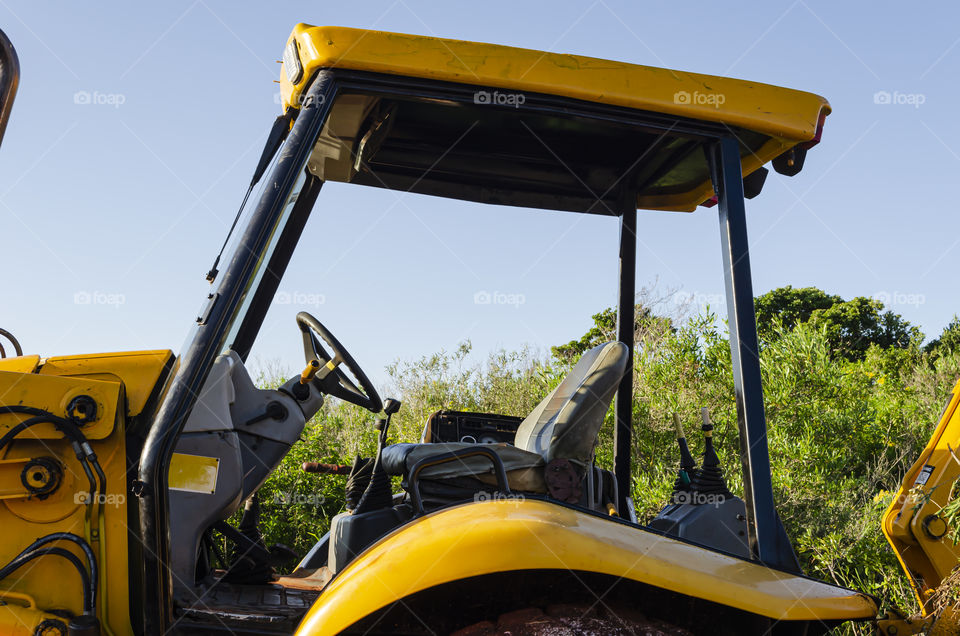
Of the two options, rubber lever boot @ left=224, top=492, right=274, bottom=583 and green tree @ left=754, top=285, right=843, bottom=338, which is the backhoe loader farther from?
green tree @ left=754, top=285, right=843, bottom=338

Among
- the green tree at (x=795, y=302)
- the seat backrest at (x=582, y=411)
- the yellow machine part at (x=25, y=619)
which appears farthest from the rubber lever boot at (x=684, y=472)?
the green tree at (x=795, y=302)

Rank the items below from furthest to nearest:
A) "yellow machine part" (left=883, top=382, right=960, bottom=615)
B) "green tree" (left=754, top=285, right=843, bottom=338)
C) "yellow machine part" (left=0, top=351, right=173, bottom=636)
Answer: "green tree" (left=754, top=285, right=843, bottom=338) < "yellow machine part" (left=883, top=382, right=960, bottom=615) < "yellow machine part" (left=0, top=351, right=173, bottom=636)

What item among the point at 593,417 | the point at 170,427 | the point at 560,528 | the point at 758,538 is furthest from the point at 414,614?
the point at 593,417

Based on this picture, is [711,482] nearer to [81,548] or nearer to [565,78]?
[565,78]

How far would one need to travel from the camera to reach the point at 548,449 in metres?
2.78

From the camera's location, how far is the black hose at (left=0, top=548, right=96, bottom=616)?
1.98m

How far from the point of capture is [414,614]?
1.90m

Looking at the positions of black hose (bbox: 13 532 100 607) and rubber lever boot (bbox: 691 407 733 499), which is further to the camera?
rubber lever boot (bbox: 691 407 733 499)

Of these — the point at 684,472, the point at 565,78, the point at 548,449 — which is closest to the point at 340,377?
the point at 548,449

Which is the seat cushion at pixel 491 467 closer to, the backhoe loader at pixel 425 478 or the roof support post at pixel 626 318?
the backhoe loader at pixel 425 478

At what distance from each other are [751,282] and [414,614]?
135cm

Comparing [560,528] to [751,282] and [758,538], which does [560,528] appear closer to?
[758,538]

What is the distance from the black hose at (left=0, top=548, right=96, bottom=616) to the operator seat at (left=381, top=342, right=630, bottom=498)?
3.58ft

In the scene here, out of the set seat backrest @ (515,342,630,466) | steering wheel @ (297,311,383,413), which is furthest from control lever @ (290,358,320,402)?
seat backrest @ (515,342,630,466)
